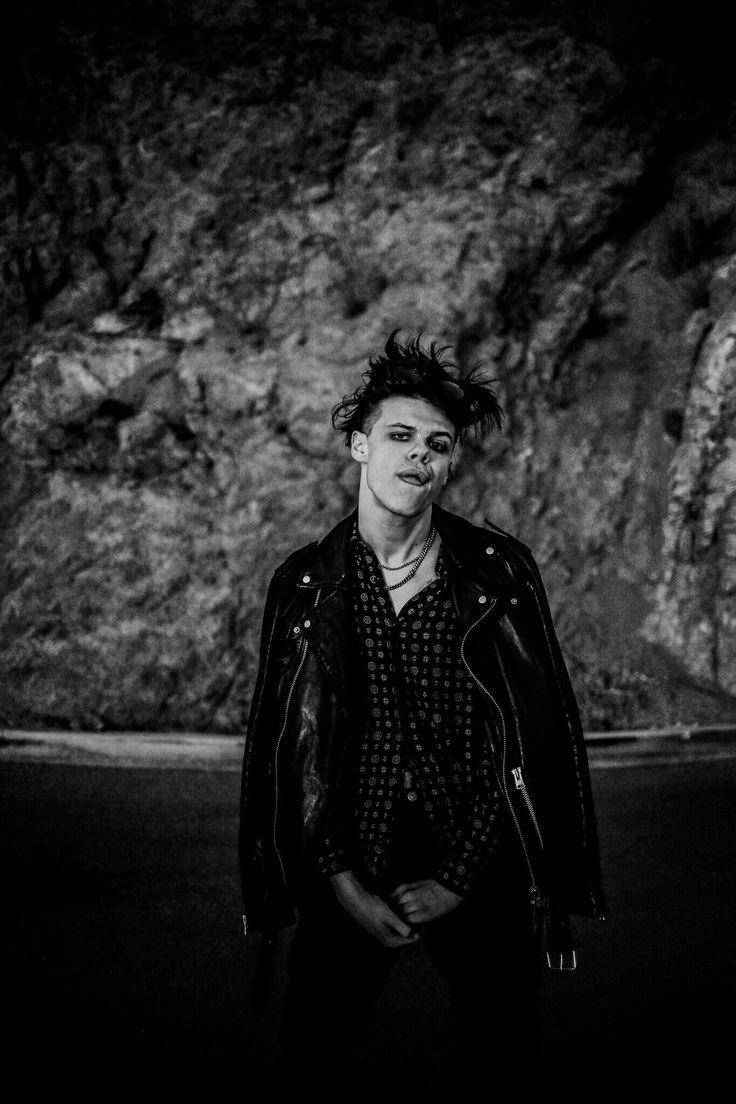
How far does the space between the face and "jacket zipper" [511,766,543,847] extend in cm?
63

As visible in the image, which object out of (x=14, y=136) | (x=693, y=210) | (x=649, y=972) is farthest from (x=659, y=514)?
(x=14, y=136)

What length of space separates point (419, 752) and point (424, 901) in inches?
12.1

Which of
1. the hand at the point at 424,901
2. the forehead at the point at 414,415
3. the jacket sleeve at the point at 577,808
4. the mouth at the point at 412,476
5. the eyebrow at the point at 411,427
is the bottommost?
the hand at the point at 424,901

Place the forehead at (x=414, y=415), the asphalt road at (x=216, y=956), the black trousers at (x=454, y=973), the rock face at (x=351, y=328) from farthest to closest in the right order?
the rock face at (x=351, y=328) < the asphalt road at (x=216, y=956) < the forehead at (x=414, y=415) < the black trousers at (x=454, y=973)

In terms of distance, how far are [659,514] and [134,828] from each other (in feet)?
15.5

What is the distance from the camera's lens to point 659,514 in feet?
20.9

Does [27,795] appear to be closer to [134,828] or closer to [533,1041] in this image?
[134,828]

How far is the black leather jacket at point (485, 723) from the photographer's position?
166cm

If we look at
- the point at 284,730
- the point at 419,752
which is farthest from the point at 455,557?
the point at 284,730

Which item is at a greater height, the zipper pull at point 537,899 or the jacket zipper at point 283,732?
the jacket zipper at point 283,732

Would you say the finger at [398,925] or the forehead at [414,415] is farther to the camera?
the forehead at [414,415]

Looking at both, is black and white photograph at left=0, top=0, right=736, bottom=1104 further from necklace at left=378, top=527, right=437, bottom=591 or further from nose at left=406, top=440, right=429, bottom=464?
nose at left=406, top=440, right=429, bottom=464

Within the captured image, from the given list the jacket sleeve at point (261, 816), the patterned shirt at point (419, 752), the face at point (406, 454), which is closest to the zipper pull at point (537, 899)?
the patterned shirt at point (419, 752)

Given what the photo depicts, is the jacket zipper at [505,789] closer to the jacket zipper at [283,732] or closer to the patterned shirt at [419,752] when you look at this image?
the patterned shirt at [419,752]
